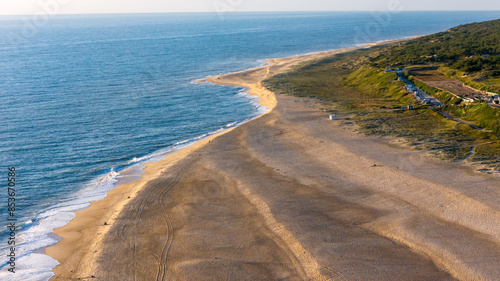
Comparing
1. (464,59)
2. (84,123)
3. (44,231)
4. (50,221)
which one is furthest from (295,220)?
(464,59)

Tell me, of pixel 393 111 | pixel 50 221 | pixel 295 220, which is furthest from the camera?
pixel 393 111

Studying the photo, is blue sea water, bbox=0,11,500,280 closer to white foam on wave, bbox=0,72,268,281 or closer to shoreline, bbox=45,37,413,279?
white foam on wave, bbox=0,72,268,281

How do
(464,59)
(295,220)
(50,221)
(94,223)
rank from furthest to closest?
1. (464,59)
2. (50,221)
3. (94,223)
4. (295,220)

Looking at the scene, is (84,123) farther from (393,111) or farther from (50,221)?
(393,111)

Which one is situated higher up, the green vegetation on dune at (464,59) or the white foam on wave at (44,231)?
the green vegetation on dune at (464,59)

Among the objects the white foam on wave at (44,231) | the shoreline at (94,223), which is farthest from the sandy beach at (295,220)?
the white foam on wave at (44,231)

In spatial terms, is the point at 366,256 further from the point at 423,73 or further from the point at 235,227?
the point at 423,73

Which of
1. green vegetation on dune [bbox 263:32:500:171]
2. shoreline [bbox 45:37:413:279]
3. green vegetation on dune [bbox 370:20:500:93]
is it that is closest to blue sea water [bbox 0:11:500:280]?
shoreline [bbox 45:37:413:279]

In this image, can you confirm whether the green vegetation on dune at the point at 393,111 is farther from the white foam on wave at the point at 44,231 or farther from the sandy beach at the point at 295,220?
the white foam on wave at the point at 44,231

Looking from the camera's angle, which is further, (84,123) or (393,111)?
(84,123)

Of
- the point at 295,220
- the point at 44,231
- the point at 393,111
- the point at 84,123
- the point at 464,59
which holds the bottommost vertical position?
the point at 44,231
